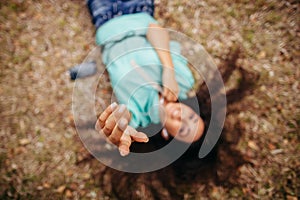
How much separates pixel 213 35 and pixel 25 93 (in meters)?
2.98

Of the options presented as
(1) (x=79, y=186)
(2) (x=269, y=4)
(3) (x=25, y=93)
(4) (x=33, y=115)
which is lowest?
(1) (x=79, y=186)

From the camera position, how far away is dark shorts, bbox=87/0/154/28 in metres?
3.24

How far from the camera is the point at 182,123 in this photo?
2.49m

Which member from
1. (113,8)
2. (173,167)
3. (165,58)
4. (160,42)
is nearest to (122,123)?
(165,58)

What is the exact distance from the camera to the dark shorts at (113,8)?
3.24 meters

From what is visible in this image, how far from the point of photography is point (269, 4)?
3.60m

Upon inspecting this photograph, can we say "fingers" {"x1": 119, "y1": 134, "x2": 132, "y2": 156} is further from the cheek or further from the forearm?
the forearm

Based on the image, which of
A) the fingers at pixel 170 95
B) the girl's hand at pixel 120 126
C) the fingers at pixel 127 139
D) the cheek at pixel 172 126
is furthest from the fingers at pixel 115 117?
the fingers at pixel 170 95

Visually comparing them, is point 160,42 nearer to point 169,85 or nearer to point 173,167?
point 169,85

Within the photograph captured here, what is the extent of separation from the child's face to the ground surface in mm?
894

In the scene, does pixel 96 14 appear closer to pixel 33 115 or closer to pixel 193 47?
pixel 193 47

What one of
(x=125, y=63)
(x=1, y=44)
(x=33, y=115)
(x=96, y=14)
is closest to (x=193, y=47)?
(x=125, y=63)

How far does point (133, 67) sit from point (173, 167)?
149 cm

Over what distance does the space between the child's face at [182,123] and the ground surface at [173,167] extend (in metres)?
0.89
